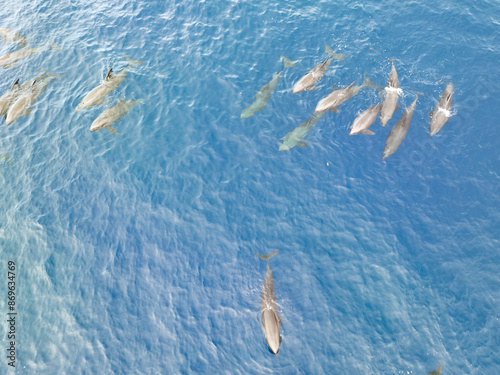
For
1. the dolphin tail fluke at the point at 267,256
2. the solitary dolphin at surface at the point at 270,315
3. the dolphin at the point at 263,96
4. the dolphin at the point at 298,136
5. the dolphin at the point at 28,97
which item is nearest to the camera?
the solitary dolphin at surface at the point at 270,315

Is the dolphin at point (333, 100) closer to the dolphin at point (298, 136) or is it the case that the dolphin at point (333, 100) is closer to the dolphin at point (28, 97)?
the dolphin at point (298, 136)

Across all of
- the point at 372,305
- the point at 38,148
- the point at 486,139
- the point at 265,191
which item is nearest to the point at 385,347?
the point at 372,305

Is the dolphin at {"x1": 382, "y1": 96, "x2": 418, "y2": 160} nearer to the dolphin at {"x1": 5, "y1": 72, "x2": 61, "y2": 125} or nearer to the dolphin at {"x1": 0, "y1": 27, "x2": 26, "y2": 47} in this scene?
the dolphin at {"x1": 5, "y1": 72, "x2": 61, "y2": 125}

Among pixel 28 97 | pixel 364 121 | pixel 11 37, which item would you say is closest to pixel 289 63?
pixel 364 121

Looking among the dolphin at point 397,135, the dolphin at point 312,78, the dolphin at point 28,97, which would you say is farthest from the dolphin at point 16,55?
the dolphin at point 397,135

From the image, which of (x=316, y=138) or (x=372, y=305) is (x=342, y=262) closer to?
(x=372, y=305)

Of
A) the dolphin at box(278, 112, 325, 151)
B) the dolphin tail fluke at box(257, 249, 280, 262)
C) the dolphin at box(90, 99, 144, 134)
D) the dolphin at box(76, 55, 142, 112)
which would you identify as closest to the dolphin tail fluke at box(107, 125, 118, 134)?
the dolphin at box(90, 99, 144, 134)
